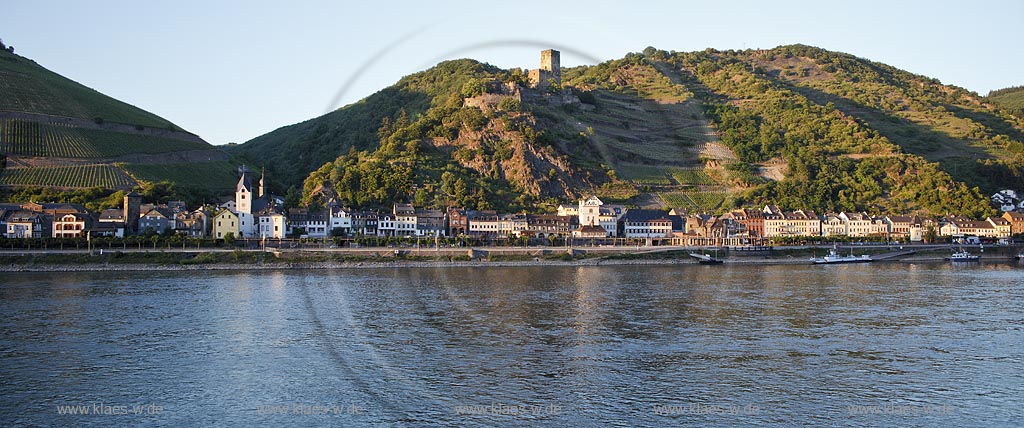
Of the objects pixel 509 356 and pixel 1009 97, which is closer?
pixel 509 356

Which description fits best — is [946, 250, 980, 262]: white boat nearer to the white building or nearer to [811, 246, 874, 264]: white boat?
[811, 246, 874, 264]: white boat

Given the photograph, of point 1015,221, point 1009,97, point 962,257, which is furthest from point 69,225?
point 1009,97

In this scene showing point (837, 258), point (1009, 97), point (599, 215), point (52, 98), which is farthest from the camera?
point (1009, 97)

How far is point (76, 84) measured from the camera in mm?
87812

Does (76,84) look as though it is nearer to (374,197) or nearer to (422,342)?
(374,197)

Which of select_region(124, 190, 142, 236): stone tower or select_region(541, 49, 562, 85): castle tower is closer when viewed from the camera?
select_region(124, 190, 142, 236): stone tower

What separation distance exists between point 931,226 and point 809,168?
51.0ft

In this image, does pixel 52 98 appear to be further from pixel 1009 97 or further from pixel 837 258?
pixel 1009 97

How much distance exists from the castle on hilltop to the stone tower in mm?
47748

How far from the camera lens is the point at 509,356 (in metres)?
19.4

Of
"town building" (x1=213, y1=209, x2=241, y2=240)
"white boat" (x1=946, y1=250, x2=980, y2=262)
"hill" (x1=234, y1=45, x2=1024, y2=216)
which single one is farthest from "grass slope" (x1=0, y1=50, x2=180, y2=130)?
"white boat" (x1=946, y1=250, x2=980, y2=262)

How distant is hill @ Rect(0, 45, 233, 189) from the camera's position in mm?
63219

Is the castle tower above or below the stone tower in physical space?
above

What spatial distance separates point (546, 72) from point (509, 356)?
7696 cm
